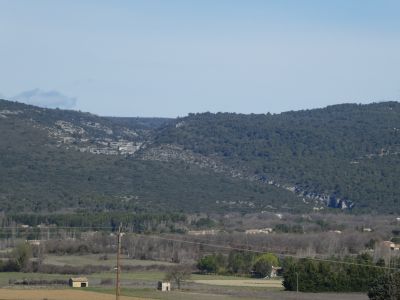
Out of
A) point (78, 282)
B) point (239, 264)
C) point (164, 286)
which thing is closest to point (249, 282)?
point (164, 286)

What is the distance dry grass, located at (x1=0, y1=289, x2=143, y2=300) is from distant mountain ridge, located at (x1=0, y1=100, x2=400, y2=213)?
6872 cm

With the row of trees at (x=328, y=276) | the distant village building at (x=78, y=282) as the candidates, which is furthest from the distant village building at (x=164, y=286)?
the row of trees at (x=328, y=276)

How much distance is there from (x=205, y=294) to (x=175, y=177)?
100 metres

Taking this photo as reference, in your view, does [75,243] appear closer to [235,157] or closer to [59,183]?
[59,183]

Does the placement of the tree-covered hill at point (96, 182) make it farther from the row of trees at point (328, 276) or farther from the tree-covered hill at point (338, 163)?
the row of trees at point (328, 276)

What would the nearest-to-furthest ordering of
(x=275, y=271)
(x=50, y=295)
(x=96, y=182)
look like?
(x=50, y=295), (x=275, y=271), (x=96, y=182)

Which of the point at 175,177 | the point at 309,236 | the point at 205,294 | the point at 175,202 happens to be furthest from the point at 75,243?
the point at 175,177

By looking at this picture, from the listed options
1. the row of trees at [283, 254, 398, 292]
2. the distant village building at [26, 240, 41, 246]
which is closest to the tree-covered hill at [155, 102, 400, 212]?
the distant village building at [26, 240, 41, 246]

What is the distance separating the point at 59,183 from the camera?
164 meters

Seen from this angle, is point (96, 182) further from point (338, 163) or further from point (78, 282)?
point (78, 282)

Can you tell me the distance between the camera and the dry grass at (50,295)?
68.9m

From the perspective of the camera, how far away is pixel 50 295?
2825 inches

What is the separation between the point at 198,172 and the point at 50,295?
368 feet

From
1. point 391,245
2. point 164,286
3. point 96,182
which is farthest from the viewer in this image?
point 96,182
